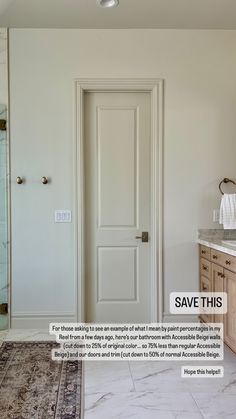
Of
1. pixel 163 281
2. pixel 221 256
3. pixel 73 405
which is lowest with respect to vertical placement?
pixel 73 405

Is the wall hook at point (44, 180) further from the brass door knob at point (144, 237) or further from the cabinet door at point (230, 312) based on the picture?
the cabinet door at point (230, 312)

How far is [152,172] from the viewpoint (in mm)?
3562

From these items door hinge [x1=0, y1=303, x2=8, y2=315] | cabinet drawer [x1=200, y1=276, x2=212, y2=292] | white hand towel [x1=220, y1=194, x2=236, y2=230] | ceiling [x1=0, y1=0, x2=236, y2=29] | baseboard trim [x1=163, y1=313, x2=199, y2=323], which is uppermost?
ceiling [x1=0, y1=0, x2=236, y2=29]

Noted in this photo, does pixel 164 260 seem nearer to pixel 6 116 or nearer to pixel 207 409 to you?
pixel 207 409

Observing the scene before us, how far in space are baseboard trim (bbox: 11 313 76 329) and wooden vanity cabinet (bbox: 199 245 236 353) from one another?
1.30 meters

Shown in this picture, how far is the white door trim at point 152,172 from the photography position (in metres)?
3.48

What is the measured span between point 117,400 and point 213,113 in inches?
103

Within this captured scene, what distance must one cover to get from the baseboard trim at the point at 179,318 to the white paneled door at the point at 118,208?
0.20 metres

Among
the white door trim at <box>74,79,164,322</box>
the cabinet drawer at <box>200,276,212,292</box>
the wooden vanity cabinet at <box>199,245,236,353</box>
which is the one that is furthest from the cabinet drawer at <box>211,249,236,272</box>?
the white door trim at <box>74,79,164,322</box>

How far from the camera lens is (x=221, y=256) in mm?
2920

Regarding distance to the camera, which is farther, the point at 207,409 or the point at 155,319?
the point at 155,319

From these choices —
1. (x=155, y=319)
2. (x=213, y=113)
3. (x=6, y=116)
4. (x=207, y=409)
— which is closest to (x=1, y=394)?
(x=207, y=409)

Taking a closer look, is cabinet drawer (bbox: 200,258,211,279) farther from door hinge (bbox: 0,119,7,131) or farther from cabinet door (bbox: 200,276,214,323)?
door hinge (bbox: 0,119,7,131)

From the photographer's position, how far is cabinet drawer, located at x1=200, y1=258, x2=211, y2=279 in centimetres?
324
